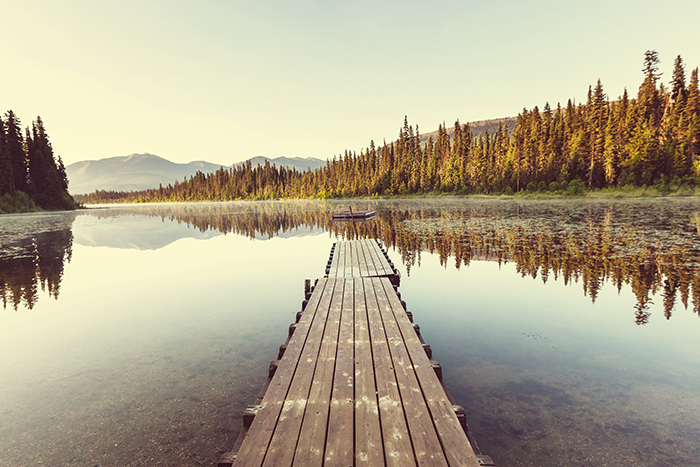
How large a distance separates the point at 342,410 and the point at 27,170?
87013 millimetres

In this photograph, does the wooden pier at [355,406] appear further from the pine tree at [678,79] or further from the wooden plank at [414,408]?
the pine tree at [678,79]

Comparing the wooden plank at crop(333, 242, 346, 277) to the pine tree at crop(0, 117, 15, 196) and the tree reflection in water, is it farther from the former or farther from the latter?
the pine tree at crop(0, 117, 15, 196)

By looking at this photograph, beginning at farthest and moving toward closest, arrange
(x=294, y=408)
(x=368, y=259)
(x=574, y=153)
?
1. (x=574, y=153)
2. (x=368, y=259)
3. (x=294, y=408)

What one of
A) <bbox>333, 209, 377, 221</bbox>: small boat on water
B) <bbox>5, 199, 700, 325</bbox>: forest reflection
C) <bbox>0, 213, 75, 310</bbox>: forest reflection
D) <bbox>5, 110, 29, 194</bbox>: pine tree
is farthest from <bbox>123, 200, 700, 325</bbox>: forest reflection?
<bbox>5, 110, 29, 194</bbox>: pine tree

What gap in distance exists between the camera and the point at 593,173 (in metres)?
58.5

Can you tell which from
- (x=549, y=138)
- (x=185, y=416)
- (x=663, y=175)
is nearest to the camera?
(x=185, y=416)

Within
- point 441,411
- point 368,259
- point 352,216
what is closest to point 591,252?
point 368,259

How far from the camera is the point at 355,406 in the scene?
136 inches

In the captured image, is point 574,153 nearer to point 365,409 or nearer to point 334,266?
point 334,266

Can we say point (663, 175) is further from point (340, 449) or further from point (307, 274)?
point (340, 449)

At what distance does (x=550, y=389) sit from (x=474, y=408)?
137 cm

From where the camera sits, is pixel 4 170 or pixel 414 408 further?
pixel 4 170

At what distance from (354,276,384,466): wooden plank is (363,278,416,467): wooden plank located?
0.06 metres

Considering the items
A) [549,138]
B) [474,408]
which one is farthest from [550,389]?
[549,138]
